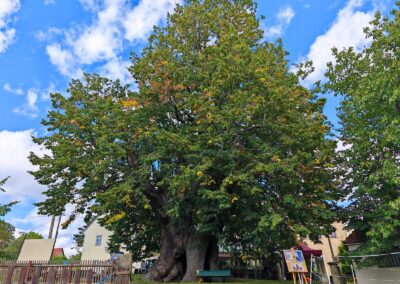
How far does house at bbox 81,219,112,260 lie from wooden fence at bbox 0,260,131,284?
25673 millimetres

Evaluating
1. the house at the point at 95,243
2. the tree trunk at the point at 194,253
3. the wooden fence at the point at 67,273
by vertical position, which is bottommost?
the wooden fence at the point at 67,273

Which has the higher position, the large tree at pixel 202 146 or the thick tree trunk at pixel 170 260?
the large tree at pixel 202 146

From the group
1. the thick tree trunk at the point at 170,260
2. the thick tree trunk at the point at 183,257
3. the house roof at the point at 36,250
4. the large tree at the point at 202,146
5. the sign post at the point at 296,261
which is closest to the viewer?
the sign post at the point at 296,261

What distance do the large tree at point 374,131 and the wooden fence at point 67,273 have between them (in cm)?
1134

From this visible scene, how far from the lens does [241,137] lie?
1623cm

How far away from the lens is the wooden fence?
14.0m

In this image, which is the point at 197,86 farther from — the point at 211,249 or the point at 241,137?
the point at 211,249

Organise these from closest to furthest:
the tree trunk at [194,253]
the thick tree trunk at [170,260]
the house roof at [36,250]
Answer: the tree trunk at [194,253] → the thick tree trunk at [170,260] → the house roof at [36,250]

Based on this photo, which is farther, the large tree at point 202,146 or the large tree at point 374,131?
the large tree at point 202,146

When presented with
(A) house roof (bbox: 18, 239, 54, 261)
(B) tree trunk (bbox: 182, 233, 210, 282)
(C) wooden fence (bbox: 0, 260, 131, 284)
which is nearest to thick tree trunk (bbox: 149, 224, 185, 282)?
(B) tree trunk (bbox: 182, 233, 210, 282)

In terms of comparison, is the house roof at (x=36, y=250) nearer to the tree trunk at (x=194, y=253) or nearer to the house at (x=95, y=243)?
the tree trunk at (x=194, y=253)

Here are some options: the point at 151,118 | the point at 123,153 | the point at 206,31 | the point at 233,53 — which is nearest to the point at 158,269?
the point at 123,153

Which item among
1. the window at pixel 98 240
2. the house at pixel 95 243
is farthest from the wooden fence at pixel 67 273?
the window at pixel 98 240

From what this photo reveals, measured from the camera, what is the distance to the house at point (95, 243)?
40938 mm
